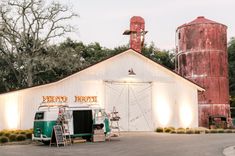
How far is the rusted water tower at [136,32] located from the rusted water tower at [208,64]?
5.25m

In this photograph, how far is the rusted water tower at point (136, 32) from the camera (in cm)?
4050

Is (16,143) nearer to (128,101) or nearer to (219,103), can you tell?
(128,101)

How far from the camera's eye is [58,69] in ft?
172

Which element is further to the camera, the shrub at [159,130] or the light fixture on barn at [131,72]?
the light fixture on barn at [131,72]

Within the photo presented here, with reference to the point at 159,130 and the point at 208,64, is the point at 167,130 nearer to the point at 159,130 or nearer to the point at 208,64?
the point at 159,130

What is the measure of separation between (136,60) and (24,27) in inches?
779

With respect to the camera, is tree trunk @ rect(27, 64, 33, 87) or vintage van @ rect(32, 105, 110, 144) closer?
vintage van @ rect(32, 105, 110, 144)

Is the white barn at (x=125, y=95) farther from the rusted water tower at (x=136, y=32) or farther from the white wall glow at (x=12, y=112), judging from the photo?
the rusted water tower at (x=136, y=32)

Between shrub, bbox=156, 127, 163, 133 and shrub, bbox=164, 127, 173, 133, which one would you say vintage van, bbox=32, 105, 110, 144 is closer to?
shrub, bbox=164, 127, 173, 133

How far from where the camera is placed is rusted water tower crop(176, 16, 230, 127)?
4222 cm

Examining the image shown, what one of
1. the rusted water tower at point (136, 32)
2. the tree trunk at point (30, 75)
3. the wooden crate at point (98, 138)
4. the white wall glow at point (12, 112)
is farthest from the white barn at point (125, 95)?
the tree trunk at point (30, 75)

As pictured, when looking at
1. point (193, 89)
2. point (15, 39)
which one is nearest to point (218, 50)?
point (193, 89)

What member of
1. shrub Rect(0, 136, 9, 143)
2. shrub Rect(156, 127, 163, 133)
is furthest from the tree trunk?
shrub Rect(0, 136, 9, 143)

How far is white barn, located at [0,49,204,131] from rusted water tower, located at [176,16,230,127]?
5707mm
